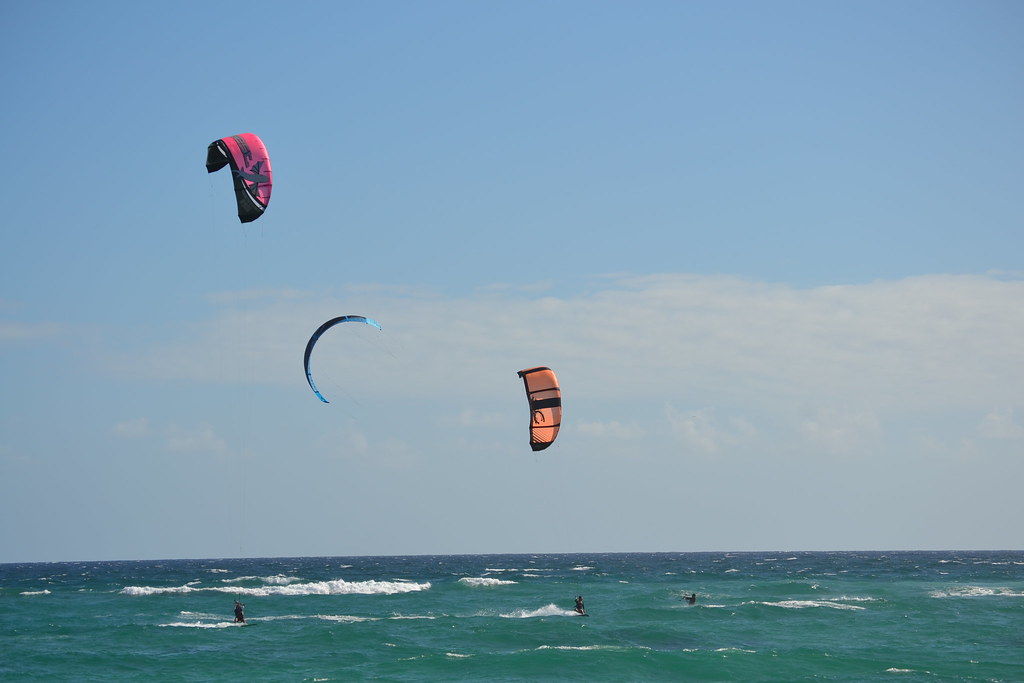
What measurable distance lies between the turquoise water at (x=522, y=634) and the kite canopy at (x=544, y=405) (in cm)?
612

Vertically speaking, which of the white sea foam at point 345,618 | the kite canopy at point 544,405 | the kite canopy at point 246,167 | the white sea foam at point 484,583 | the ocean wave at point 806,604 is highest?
the kite canopy at point 246,167

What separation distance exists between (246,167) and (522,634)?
18.2 meters

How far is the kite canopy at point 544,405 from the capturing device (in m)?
25.4

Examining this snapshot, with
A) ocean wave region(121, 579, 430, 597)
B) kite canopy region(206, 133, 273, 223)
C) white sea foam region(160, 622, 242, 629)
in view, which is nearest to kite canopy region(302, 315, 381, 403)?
kite canopy region(206, 133, 273, 223)

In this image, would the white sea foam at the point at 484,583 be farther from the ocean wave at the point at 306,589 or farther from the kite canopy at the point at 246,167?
the kite canopy at the point at 246,167

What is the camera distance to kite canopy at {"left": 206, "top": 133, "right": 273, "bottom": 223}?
803 inches

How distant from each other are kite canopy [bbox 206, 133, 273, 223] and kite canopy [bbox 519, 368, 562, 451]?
8525 mm

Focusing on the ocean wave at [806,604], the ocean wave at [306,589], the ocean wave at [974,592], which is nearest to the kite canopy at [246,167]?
the ocean wave at [806,604]

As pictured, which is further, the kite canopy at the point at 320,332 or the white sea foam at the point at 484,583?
the white sea foam at the point at 484,583

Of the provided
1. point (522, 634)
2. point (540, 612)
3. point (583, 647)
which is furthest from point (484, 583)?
point (583, 647)

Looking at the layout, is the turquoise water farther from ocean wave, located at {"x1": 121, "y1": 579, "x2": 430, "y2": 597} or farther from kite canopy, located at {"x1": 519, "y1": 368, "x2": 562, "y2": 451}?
kite canopy, located at {"x1": 519, "y1": 368, "x2": 562, "y2": 451}

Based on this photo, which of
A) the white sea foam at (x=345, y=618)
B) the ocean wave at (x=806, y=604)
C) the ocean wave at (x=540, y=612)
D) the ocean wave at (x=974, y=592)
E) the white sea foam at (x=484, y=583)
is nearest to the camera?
the white sea foam at (x=345, y=618)

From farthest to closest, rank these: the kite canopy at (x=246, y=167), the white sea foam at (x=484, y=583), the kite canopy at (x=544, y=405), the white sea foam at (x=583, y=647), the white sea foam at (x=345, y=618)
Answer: the white sea foam at (x=484, y=583)
the white sea foam at (x=345, y=618)
the white sea foam at (x=583, y=647)
the kite canopy at (x=544, y=405)
the kite canopy at (x=246, y=167)

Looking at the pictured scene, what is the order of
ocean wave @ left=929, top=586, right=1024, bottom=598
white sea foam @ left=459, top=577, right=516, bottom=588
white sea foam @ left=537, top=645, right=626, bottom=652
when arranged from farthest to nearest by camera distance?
white sea foam @ left=459, top=577, right=516, bottom=588 < ocean wave @ left=929, top=586, right=1024, bottom=598 < white sea foam @ left=537, top=645, right=626, bottom=652
